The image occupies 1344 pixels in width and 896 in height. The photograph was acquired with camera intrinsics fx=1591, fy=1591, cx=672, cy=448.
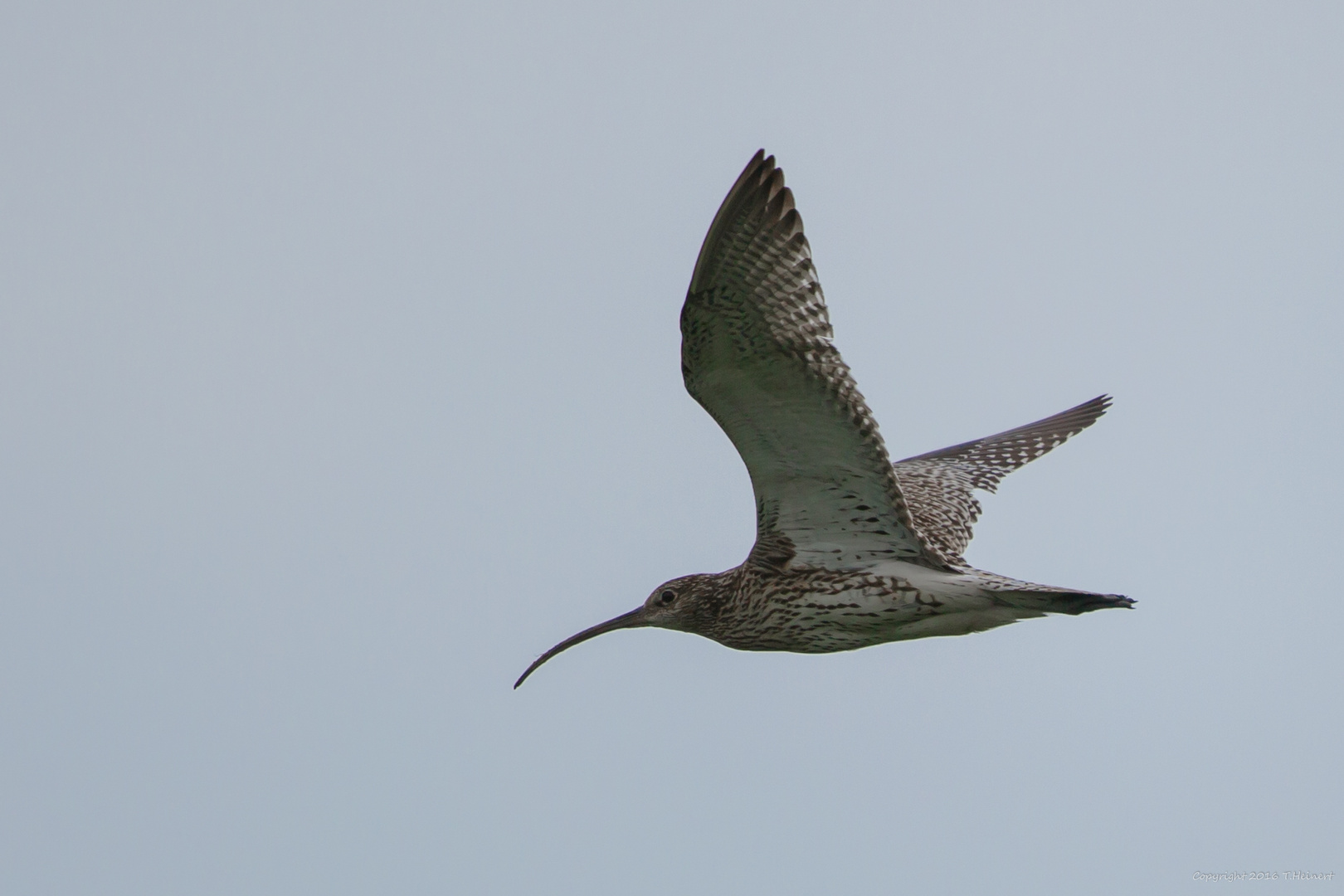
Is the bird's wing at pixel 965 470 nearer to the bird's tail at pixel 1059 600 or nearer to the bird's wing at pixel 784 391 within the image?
the bird's wing at pixel 784 391

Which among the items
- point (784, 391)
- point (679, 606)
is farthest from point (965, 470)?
point (784, 391)

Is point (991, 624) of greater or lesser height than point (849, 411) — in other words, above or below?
below

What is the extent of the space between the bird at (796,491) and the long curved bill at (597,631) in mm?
14

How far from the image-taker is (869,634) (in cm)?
1096

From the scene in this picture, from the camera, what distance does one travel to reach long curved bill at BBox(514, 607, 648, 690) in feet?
40.2

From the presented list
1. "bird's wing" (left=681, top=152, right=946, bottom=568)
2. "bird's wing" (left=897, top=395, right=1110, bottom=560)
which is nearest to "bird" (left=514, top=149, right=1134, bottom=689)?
"bird's wing" (left=681, top=152, right=946, bottom=568)

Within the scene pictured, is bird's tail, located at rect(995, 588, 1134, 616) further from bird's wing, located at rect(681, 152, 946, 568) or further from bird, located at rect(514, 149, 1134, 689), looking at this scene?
bird's wing, located at rect(681, 152, 946, 568)

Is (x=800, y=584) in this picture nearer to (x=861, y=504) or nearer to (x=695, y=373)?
(x=861, y=504)

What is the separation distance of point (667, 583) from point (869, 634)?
1748 mm

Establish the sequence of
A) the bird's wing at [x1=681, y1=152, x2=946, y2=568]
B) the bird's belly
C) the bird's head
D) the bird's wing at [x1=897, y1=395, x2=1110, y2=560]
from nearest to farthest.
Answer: the bird's wing at [x1=681, y1=152, x2=946, y2=568], the bird's belly, the bird's head, the bird's wing at [x1=897, y1=395, x2=1110, y2=560]

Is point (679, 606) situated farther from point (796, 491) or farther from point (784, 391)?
point (784, 391)

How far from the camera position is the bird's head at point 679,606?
11.6 meters

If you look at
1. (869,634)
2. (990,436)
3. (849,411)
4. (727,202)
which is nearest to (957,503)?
(990,436)

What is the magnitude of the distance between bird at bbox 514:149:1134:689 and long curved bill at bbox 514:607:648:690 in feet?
0.05
